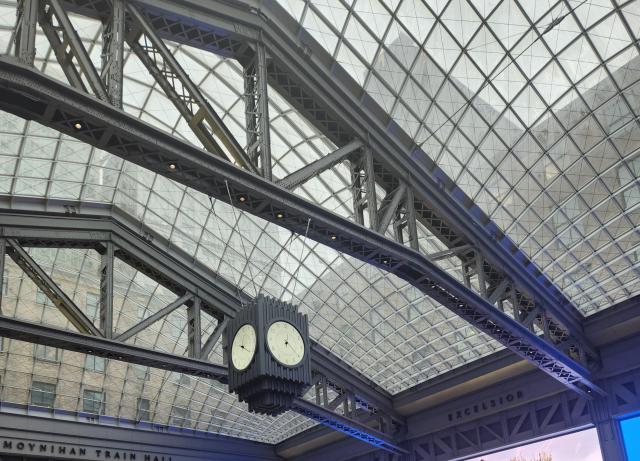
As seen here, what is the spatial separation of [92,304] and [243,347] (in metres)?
26.3

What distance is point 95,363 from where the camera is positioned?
44.0 meters

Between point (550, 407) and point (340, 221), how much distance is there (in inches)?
868

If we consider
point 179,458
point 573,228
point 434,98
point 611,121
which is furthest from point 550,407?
point 179,458

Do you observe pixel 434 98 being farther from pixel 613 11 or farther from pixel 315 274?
pixel 315 274

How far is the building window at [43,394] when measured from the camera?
137 feet

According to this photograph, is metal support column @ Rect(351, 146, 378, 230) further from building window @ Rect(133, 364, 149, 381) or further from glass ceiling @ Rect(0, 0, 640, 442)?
building window @ Rect(133, 364, 149, 381)

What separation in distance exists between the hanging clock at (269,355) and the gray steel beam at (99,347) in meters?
11.5

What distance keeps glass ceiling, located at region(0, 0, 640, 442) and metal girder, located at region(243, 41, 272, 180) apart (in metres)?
1.96

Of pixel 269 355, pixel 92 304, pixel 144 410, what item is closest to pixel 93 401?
pixel 144 410

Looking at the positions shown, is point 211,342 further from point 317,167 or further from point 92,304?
point 317,167

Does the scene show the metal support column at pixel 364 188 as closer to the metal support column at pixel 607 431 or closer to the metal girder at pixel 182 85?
the metal girder at pixel 182 85

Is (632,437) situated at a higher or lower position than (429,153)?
lower

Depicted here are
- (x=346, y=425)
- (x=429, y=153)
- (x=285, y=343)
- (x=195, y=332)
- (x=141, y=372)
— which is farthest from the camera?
(x=141, y=372)

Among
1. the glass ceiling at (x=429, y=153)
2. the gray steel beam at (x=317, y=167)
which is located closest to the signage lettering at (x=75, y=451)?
the glass ceiling at (x=429, y=153)
